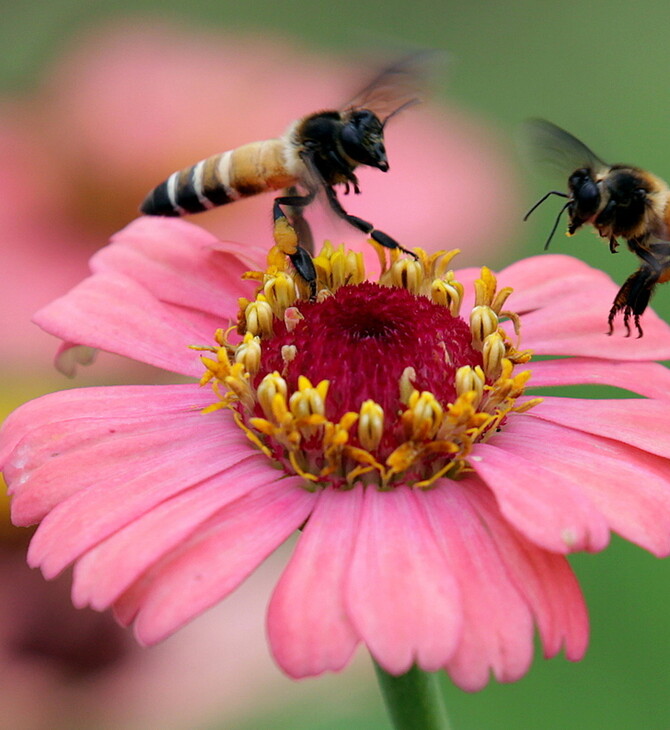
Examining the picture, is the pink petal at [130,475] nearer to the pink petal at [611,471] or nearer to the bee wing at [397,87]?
the pink petal at [611,471]

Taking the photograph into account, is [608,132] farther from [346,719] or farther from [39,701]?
[39,701]

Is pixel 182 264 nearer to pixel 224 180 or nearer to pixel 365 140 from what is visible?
pixel 224 180

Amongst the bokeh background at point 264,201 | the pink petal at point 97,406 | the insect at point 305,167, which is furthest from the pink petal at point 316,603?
the bokeh background at point 264,201

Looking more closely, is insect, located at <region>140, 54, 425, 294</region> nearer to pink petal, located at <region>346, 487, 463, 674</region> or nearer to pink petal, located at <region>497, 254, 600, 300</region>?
pink petal, located at <region>497, 254, 600, 300</region>

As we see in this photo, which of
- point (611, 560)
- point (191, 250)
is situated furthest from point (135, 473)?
point (611, 560)

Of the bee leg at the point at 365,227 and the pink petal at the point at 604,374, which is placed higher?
the bee leg at the point at 365,227

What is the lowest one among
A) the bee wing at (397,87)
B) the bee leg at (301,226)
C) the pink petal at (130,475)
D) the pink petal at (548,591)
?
the pink petal at (548,591)
